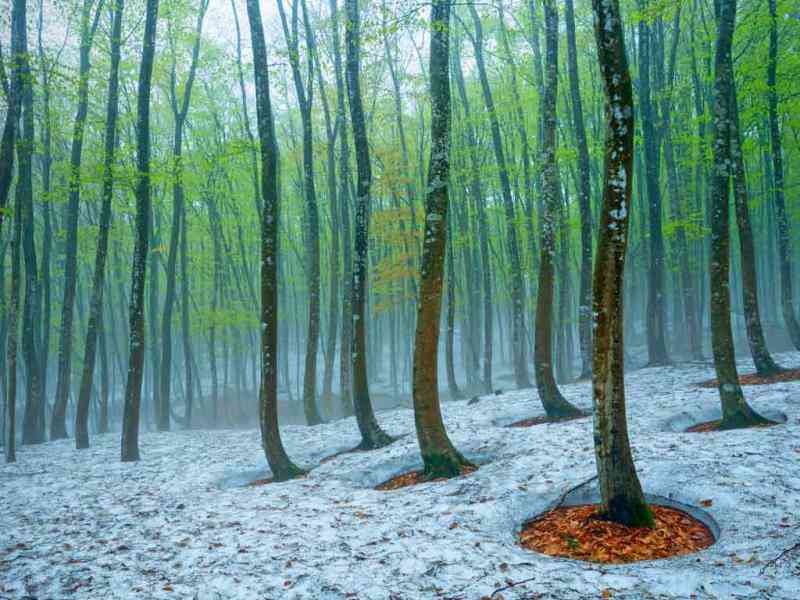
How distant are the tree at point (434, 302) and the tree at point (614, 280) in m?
3.10

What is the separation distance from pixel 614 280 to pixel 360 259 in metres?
6.37

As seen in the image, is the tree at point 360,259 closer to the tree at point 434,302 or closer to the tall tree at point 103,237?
the tree at point 434,302

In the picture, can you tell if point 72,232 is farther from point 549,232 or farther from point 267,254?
point 549,232

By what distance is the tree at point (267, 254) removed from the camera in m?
9.98

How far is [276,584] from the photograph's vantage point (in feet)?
17.0

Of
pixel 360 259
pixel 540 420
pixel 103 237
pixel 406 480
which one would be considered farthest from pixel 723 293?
pixel 103 237

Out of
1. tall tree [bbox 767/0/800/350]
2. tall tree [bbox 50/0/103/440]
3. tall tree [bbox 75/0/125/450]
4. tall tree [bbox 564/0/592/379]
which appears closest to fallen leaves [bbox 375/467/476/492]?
tall tree [bbox 564/0/592/379]

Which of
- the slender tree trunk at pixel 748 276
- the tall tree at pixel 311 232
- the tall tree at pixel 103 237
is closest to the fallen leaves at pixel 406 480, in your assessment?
the tall tree at pixel 311 232

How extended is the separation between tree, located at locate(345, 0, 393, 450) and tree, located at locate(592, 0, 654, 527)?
5915 millimetres

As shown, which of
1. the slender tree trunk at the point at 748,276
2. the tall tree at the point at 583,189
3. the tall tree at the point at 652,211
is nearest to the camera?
the slender tree trunk at the point at 748,276

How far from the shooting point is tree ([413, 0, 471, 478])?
840 cm

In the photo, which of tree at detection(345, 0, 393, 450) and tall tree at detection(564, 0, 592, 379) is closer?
tree at detection(345, 0, 393, 450)

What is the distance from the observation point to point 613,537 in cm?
538

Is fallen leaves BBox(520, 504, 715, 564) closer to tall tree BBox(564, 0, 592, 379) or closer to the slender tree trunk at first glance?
the slender tree trunk
